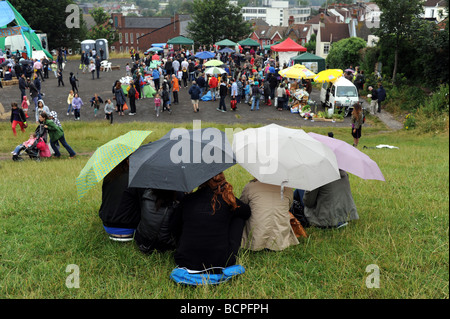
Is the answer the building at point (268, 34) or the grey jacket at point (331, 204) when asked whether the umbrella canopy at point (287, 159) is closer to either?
the grey jacket at point (331, 204)

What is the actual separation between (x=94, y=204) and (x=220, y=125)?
1209 cm

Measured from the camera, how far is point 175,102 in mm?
24188

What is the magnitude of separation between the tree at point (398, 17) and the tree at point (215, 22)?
1025 inches

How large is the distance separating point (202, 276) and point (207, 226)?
56 cm

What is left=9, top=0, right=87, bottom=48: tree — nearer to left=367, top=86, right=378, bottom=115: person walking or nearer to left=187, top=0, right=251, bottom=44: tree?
left=187, top=0, right=251, bottom=44: tree

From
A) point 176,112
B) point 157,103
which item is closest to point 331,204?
point 157,103

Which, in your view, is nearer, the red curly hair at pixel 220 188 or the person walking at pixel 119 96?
the red curly hair at pixel 220 188

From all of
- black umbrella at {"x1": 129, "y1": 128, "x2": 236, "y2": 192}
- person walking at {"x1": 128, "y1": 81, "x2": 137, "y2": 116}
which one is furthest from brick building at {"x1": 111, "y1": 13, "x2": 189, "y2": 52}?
black umbrella at {"x1": 129, "y1": 128, "x2": 236, "y2": 192}

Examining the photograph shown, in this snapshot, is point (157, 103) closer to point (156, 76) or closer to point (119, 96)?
point (119, 96)

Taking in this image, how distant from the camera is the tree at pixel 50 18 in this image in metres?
46.2

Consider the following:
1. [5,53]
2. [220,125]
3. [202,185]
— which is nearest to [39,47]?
[5,53]

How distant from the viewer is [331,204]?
5977 mm

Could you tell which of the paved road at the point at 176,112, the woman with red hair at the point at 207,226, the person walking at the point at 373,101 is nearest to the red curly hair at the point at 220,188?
the woman with red hair at the point at 207,226

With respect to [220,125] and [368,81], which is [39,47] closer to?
[220,125]
